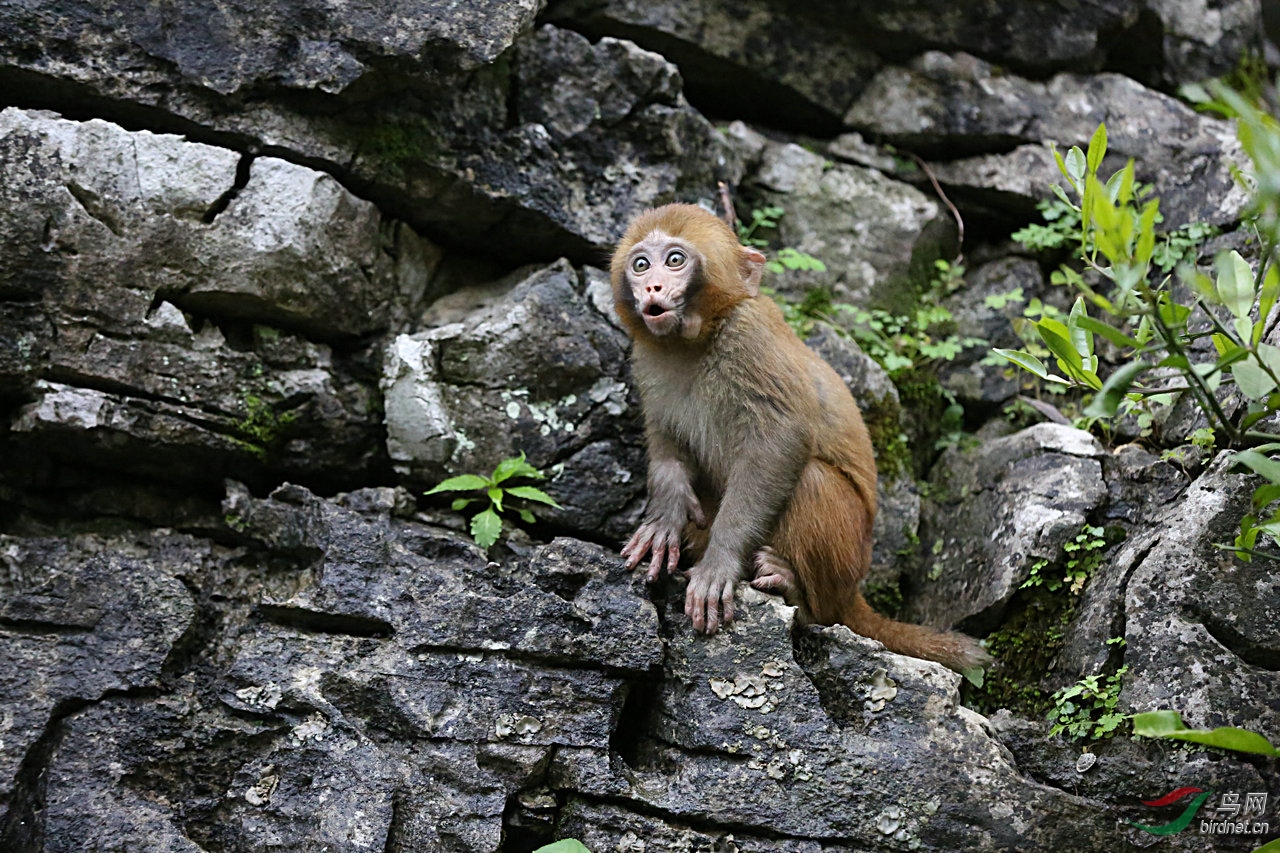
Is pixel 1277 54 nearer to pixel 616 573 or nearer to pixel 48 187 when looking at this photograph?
pixel 616 573

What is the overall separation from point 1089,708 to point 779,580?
4.81 feet

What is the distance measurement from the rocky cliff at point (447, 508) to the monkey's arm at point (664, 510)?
0.65ft

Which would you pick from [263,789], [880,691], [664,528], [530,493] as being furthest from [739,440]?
[263,789]

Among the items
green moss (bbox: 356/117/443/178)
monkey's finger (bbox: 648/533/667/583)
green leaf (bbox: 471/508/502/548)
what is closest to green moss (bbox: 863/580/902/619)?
monkey's finger (bbox: 648/533/667/583)

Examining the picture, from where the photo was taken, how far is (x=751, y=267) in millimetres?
5598

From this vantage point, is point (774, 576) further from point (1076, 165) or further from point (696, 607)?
point (1076, 165)

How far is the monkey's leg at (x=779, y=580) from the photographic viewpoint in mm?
4949

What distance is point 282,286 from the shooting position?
17.3ft

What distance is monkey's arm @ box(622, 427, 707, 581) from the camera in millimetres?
5020

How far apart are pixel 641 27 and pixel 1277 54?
5502 millimetres

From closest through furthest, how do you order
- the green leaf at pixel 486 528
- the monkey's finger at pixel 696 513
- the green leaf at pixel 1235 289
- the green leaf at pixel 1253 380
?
the green leaf at pixel 1235 289 < the green leaf at pixel 1253 380 < the green leaf at pixel 486 528 < the monkey's finger at pixel 696 513

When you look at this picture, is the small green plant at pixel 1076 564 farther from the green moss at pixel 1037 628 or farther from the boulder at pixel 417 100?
the boulder at pixel 417 100

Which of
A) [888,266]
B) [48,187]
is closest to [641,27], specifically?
[888,266]

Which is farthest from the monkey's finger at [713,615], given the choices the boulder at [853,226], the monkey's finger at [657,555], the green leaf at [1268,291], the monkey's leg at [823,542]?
the boulder at [853,226]
